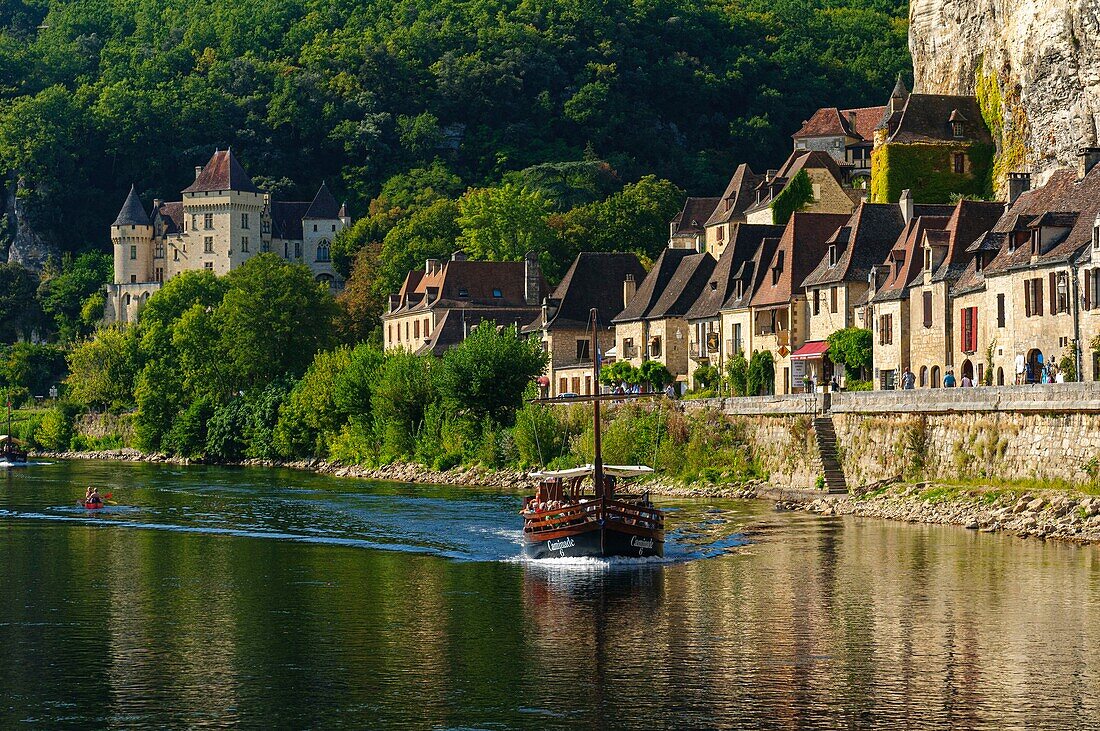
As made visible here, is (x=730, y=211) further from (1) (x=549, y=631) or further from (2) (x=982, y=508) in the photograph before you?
(1) (x=549, y=631)

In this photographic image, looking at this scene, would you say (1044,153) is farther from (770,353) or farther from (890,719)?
(890,719)

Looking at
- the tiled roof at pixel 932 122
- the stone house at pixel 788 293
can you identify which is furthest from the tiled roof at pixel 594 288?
the tiled roof at pixel 932 122

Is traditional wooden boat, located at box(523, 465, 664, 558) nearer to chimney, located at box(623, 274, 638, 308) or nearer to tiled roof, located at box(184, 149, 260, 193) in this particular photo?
chimney, located at box(623, 274, 638, 308)

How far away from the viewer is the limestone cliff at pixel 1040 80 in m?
94.8

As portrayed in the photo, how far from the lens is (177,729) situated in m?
29.6

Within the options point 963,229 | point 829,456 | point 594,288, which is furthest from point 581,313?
point 829,456

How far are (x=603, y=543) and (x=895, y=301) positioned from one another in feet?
94.0

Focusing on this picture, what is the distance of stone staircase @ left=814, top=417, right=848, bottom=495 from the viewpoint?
213ft

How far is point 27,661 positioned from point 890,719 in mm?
17639

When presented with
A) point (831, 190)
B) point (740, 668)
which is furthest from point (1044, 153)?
point (740, 668)

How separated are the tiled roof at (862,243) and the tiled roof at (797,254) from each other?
1.35m

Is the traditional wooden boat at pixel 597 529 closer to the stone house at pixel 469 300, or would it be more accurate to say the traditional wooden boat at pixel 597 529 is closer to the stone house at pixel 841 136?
the stone house at pixel 469 300

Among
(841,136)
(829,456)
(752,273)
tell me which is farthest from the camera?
(841,136)

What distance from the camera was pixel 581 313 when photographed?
10550 centimetres
